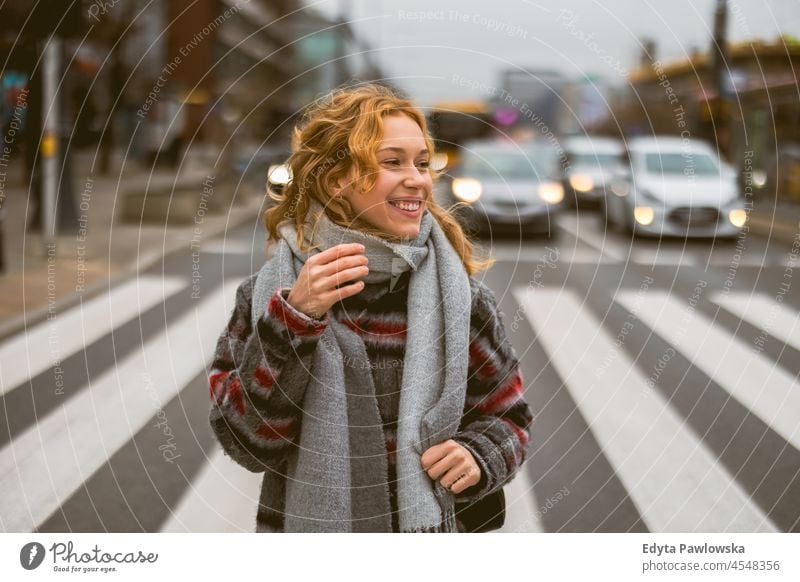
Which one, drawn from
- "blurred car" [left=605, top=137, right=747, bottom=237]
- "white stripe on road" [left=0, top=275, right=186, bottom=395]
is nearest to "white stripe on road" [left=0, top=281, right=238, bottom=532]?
"white stripe on road" [left=0, top=275, right=186, bottom=395]

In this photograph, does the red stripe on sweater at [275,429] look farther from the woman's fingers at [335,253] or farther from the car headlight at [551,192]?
the car headlight at [551,192]

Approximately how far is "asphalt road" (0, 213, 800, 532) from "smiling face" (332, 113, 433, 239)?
1637 mm

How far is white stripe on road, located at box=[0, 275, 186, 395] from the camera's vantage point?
6.10m

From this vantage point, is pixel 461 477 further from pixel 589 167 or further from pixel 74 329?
pixel 589 167

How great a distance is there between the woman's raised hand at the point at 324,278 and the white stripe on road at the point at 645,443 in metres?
1.97

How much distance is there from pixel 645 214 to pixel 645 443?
9870 millimetres

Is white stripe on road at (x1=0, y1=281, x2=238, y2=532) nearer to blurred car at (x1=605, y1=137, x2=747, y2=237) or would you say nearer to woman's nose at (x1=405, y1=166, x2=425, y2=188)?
woman's nose at (x1=405, y1=166, x2=425, y2=188)

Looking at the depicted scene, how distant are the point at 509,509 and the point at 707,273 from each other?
822 centimetres

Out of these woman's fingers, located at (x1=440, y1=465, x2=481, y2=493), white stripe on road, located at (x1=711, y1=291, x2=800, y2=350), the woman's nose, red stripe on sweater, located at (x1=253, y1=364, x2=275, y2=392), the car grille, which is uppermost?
the car grille

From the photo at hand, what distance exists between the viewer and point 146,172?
28766 millimetres
